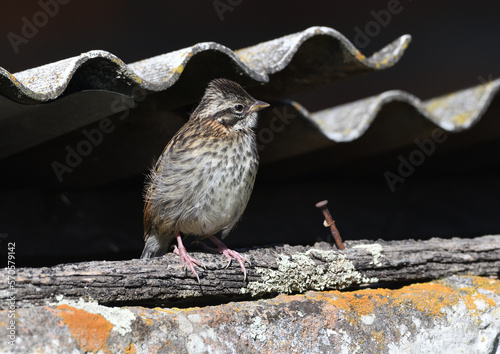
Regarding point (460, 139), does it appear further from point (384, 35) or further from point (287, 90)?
point (384, 35)

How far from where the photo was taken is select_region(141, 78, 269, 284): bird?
359 centimetres

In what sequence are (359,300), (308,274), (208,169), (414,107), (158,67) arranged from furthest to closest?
(414,107) → (208,169) → (158,67) → (308,274) → (359,300)

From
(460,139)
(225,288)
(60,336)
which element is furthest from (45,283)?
(460,139)

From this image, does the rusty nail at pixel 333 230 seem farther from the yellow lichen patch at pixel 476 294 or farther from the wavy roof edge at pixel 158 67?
the wavy roof edge at pixel 158 67

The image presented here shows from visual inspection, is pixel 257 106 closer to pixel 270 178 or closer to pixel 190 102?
pixel 190 102

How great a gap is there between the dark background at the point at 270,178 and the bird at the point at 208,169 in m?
0.67

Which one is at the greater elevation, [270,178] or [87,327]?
[270,178]

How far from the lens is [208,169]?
359cm

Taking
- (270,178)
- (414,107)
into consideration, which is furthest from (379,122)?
(270,178)

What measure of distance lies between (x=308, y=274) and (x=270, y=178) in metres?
2.15

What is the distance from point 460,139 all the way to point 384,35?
225 cm

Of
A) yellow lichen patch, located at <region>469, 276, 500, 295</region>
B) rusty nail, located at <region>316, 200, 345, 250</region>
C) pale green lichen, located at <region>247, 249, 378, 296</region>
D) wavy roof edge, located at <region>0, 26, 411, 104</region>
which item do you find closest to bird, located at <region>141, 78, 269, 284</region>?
wavy roof edge, located at <region>0, 26, 411, 104</region>

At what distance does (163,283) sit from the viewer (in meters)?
2.54

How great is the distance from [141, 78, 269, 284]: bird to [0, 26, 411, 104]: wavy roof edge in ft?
0.76
